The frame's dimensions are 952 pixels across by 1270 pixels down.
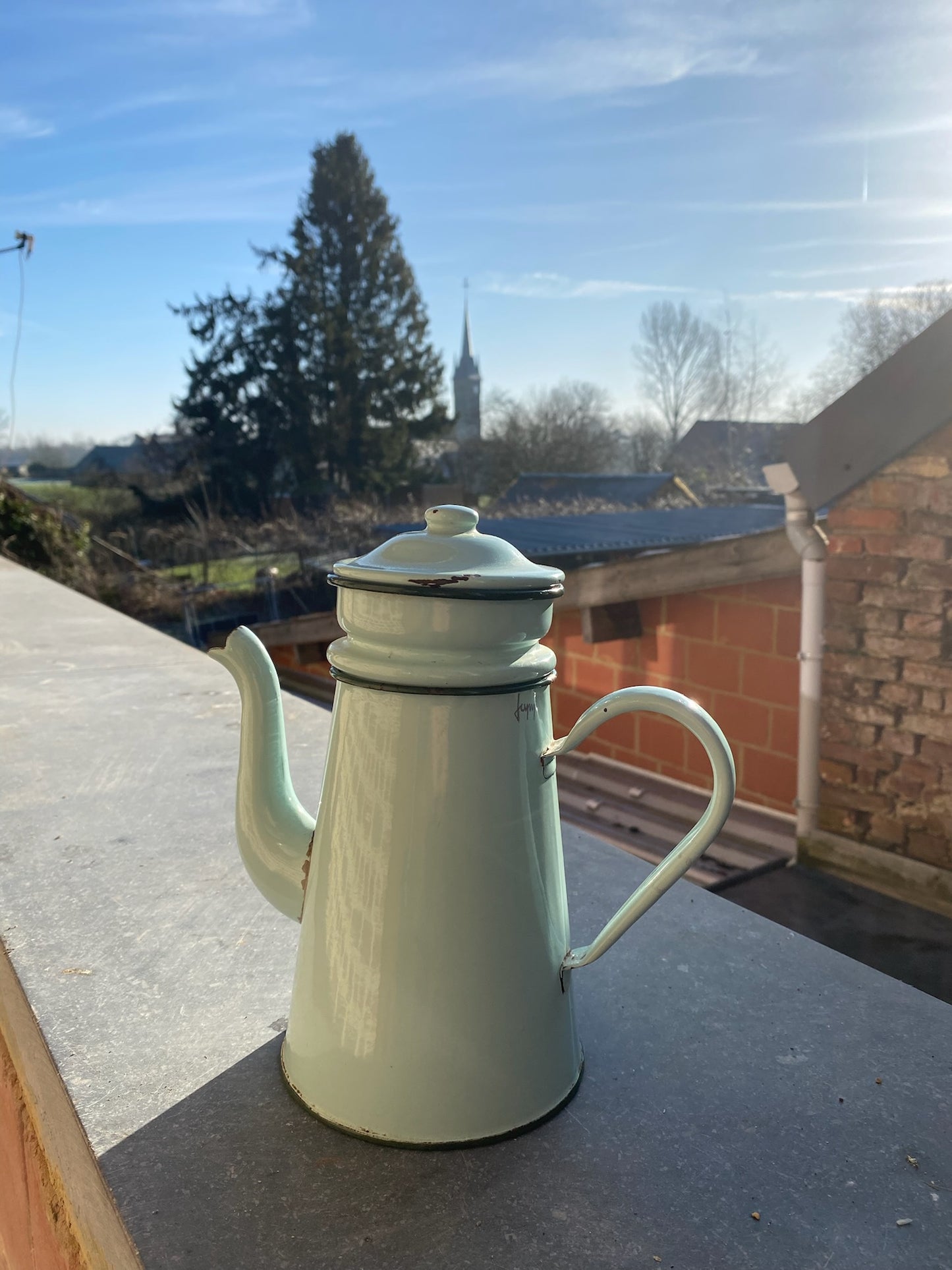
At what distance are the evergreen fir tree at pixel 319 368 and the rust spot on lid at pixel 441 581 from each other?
17760 mm

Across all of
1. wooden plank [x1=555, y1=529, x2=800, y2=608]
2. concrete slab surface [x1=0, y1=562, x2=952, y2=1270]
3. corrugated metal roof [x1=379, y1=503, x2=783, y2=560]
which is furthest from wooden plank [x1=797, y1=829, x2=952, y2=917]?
concrete slab surface [x1=0, y1=562, x2=952, y2=1270]

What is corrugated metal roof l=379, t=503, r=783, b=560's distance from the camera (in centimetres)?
502

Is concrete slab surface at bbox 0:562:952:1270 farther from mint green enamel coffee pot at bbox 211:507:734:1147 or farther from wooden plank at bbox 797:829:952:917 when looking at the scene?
wooden plank at bbox 797:829:952:917

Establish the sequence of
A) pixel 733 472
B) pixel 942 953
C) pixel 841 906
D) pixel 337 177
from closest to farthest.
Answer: pixel 942 953 → pixel 841 906 → pixel 733 472 → pixel 337 177

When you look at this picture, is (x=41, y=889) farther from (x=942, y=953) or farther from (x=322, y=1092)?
(x=942, y=953)

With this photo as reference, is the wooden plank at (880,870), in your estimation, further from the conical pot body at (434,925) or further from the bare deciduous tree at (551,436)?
the bare deciduous tree at (551,436)

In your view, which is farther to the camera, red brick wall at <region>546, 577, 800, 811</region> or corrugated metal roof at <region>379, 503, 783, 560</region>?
corrugated metal roof at <region>379, 503, 783, 560</region>

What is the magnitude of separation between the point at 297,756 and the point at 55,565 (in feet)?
26.6

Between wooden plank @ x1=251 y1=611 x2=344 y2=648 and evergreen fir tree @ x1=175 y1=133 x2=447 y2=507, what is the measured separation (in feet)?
39.8

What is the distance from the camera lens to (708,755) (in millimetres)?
483

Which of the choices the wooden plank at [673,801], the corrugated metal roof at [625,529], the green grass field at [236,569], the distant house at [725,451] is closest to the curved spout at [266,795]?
the wooden plank at [673,801]

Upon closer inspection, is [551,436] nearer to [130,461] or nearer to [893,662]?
[130,461]

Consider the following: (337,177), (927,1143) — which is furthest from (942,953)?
(337,177)

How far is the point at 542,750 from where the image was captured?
0.53m
